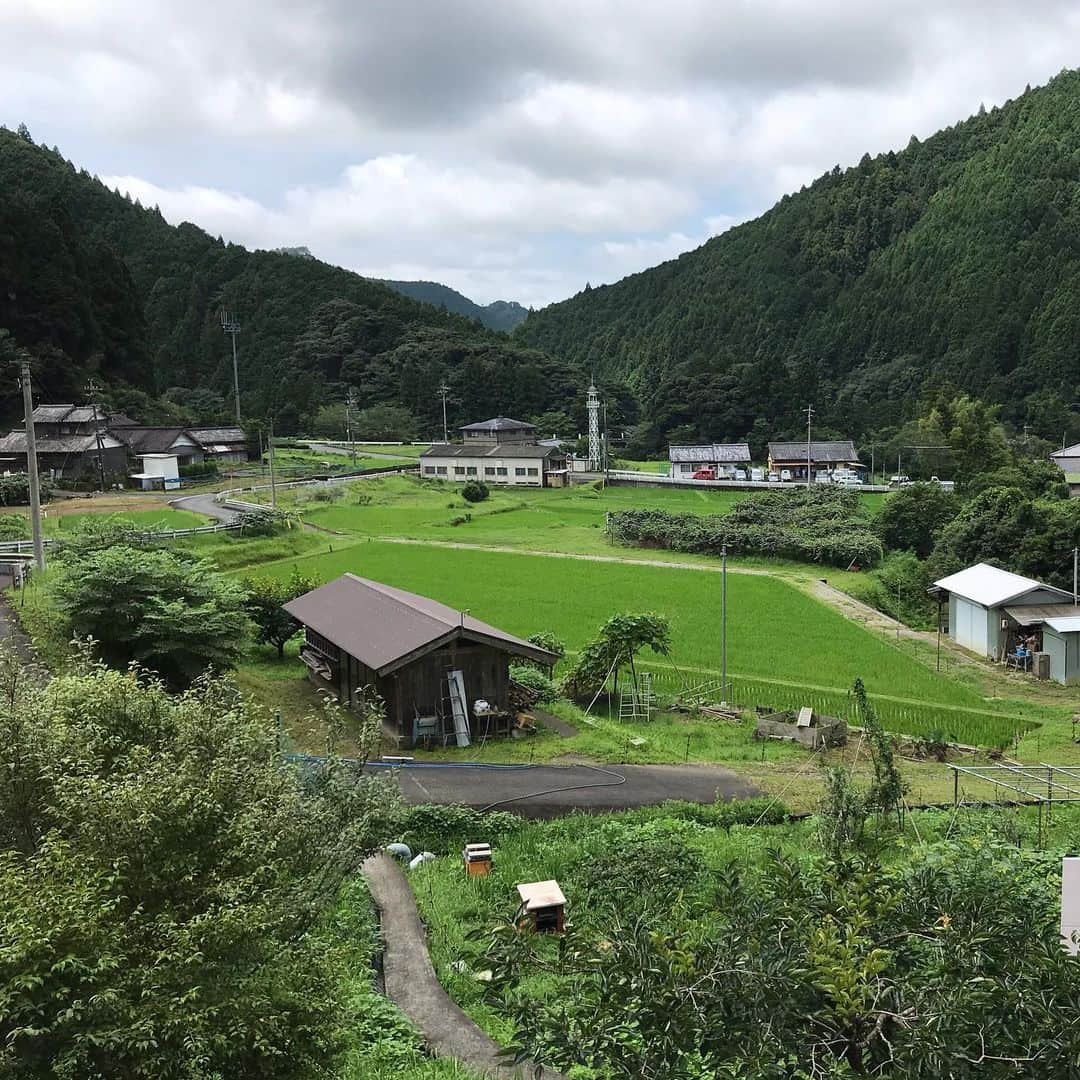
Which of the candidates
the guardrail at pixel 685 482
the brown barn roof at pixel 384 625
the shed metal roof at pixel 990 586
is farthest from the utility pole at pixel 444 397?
the brown barn roof at pixel 384 625

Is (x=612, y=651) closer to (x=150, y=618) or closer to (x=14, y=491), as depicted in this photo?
(x=150, y=618)

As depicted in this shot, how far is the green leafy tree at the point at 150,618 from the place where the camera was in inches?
664

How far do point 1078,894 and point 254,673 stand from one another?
17698 millimetres

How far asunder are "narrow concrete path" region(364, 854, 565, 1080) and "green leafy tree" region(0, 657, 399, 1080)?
162cm

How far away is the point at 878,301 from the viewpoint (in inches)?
4715

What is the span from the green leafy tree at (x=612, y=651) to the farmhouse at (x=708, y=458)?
55.1 m

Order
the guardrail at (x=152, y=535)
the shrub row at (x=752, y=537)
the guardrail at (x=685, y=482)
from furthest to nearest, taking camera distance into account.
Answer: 1. the guardrail at (x=685, y=482)
2. the shrub row at (x=752, y=537)
3. the guardrail at (x=152, y=535)

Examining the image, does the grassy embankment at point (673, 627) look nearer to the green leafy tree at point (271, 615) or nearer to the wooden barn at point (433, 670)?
the green leafy tree at point (271, 615)

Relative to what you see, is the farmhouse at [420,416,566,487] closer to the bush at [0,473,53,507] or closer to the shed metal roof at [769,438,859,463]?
the shed metal roof at [769,438,859,463]

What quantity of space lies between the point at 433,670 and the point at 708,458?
2418 inches

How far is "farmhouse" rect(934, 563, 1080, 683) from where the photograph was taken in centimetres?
2319

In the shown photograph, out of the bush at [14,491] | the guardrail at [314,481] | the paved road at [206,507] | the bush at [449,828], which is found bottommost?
the bush at [449,828]

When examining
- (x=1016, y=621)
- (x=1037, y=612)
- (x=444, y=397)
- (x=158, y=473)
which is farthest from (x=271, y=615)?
(x=444, y=397)

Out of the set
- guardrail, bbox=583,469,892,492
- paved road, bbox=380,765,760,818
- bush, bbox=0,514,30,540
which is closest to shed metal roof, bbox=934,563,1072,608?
paved road, bbox=380,765,760,818
